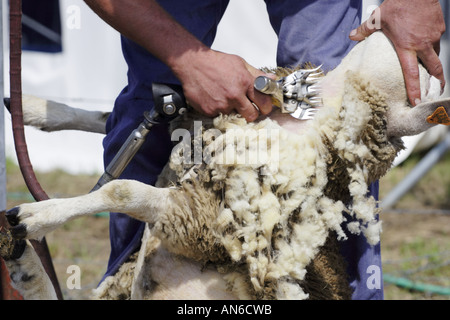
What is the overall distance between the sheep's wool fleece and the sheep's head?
30 millimetres

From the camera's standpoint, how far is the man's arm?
1806mm

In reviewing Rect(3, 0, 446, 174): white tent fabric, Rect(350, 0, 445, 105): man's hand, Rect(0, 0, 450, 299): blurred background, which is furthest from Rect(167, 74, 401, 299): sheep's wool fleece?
→ Rect(3, 0, 446, 174): white tent fabric

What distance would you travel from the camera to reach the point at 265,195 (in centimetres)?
178

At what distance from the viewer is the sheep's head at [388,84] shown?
1.87 m

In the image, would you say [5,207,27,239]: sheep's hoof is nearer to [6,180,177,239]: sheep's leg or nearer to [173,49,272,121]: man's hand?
[6,180,177,239]: sheep's leg

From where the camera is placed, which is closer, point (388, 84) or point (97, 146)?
point (388, 84)

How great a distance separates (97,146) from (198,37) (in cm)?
357

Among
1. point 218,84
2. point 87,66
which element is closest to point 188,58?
point 218,84

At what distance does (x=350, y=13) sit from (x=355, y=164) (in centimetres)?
64

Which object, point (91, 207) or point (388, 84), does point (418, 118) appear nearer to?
point (388, 84)

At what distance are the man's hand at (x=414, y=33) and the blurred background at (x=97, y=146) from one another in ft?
6.31

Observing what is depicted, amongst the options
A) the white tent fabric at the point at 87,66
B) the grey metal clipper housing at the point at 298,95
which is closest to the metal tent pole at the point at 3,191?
the grey metal clipper housing at the point at 298,95
